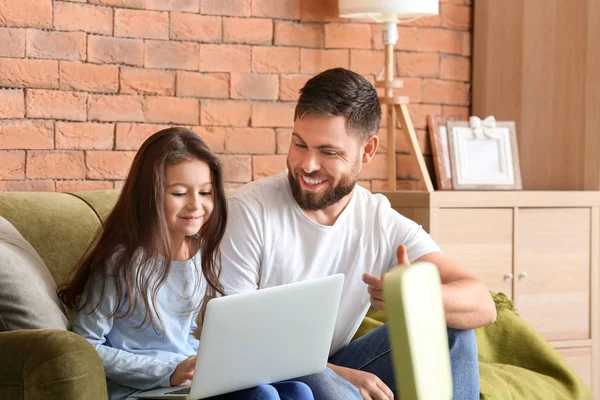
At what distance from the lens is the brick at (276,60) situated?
3.22 m

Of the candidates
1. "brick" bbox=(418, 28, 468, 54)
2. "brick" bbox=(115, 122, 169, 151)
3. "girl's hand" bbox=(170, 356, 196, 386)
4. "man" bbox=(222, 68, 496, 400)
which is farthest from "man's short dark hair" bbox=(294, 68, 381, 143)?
"brick" bbox=(418, 28, 468, 54)

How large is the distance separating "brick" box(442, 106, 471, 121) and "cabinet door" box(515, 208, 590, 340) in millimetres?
645

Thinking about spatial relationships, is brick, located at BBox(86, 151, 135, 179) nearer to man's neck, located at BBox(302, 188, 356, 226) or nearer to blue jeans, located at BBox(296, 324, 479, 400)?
man's neck, located at BBox(302, 188, 356, 226)

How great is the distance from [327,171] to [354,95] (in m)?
0.20

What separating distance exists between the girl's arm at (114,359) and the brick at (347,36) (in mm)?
1815

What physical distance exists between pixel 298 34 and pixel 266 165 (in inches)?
19.7

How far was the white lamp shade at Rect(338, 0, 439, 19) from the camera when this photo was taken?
3.15 metres

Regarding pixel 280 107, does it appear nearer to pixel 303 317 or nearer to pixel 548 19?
pixel 548 19

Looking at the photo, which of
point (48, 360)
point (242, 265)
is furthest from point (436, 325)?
point (242, 265)

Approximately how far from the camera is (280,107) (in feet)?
10.8

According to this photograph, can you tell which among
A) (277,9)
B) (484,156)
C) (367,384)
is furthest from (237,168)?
(367,384)

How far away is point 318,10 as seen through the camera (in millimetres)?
3346

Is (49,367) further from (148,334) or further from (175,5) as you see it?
(175,5)

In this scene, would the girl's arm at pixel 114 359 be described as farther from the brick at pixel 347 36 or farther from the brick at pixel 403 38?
the brick at pixel 403 38
